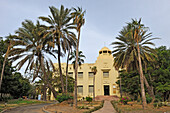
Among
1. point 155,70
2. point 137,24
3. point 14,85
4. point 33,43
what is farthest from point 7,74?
point 155,70

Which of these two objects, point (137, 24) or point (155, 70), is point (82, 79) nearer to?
point (155, 70)

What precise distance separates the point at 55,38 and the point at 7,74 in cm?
1458

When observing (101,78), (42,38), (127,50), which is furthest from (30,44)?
(101,78)

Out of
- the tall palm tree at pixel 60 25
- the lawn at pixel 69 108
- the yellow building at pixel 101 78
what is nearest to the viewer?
the lawn at pixel 69 108

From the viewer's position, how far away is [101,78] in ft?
173

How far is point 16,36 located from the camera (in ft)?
76.5

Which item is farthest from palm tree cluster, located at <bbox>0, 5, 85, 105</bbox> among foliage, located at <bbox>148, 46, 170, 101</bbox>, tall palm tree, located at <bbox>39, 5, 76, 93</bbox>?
foliage, located at <bbox>148, 46, 170, 101</bbox>

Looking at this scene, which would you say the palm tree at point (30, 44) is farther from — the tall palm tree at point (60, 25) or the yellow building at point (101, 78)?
the yellow building at point (101, 78)

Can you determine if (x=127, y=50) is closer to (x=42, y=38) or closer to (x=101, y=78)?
(x=42, y=38)

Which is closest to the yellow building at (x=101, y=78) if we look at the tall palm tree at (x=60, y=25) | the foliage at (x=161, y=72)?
the foliage at (x=161, y=72)

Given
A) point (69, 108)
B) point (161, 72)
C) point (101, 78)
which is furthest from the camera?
point (101, 78)

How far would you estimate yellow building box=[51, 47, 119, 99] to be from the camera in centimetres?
5178

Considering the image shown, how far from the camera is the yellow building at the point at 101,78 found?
51781mm

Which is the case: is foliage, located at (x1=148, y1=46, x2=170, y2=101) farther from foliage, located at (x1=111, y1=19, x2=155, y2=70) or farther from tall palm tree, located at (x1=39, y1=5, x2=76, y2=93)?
tall palm tree, located at (x1=39, y1=5, x2=76, y2=93)
